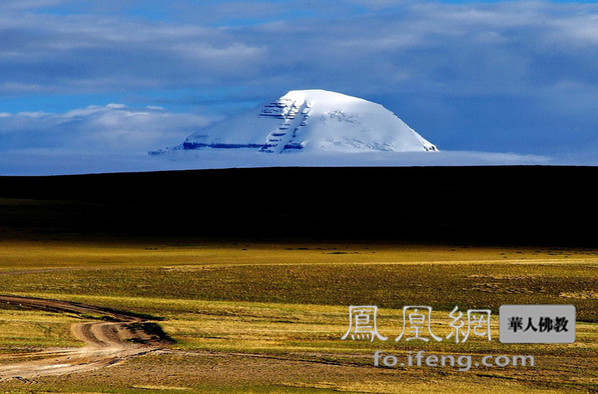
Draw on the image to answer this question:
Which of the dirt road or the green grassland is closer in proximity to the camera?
the green grassland

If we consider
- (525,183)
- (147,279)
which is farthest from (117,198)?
(147,279)

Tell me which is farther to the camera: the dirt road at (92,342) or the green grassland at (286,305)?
the dirt road at (92,342)

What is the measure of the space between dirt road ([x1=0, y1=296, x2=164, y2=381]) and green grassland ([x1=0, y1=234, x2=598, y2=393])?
2.08 ft

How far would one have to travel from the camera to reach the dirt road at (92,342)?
2408 centimetres

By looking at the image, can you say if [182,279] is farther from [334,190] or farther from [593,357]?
[334,190]

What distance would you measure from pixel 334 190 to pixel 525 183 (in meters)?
21.1

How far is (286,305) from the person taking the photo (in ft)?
127

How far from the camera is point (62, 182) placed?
4592 inches

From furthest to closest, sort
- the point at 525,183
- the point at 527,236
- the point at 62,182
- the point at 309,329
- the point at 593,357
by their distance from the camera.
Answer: the point at 62,182 → the point at 525,183 → the point at 527,236 → the point at 309,329 → the point at 593,357

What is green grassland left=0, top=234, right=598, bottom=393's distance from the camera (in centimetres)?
2348

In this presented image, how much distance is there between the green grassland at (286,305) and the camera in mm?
23484

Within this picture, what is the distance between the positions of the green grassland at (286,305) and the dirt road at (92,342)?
0.63m

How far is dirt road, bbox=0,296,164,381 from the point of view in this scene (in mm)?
24078

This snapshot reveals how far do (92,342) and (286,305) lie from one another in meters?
11.8
